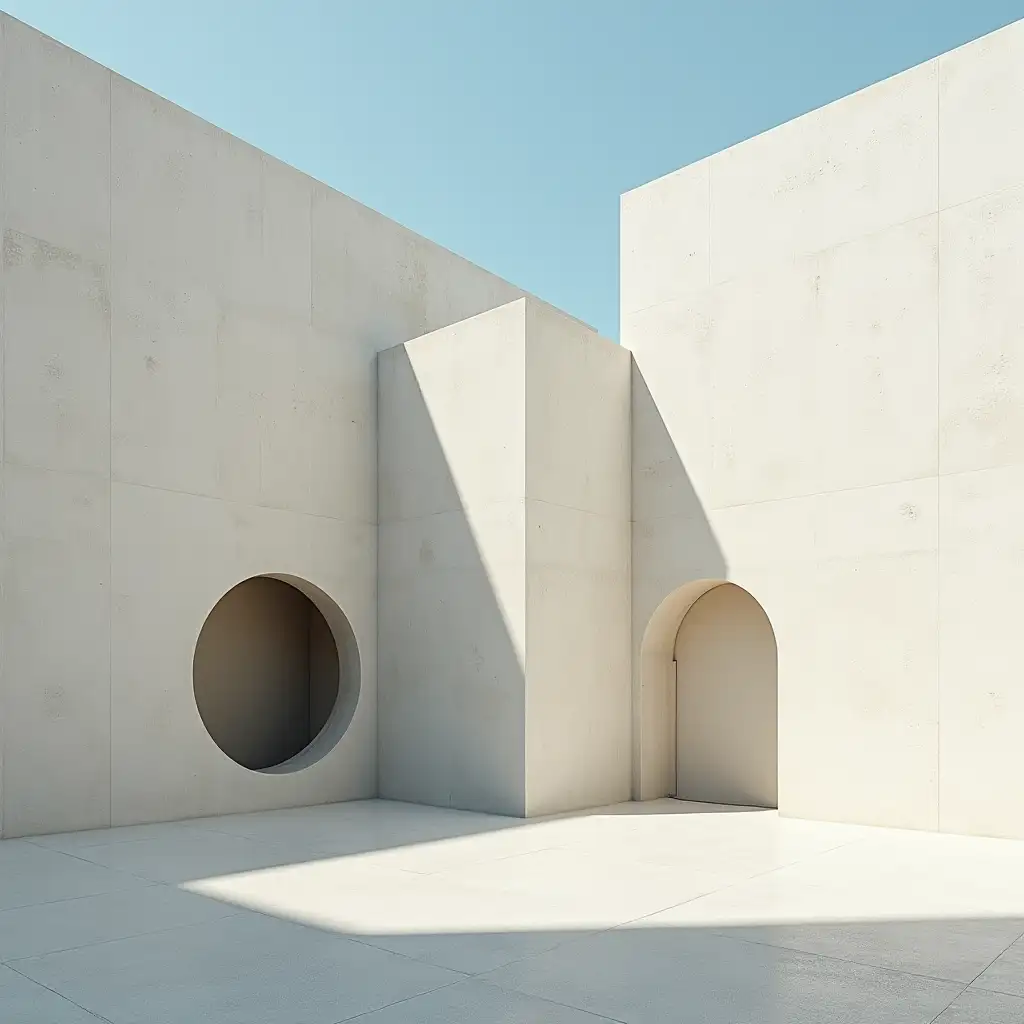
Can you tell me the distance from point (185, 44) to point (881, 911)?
9.14 metres

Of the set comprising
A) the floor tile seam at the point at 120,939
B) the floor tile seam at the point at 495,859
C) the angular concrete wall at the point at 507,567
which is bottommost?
the floor tile seam at the point at 495,859

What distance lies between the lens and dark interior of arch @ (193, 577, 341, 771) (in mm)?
10312

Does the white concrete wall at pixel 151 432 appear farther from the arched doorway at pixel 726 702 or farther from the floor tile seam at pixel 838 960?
the floor tile seam at pixel 838 960

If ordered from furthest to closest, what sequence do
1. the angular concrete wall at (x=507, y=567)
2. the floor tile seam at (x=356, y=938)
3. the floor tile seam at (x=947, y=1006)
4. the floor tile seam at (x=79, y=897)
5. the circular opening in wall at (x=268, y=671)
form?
1. the circular opening in wall at (x=268, y=671)
2. the angular concrete wall at (x=507, y=567)
3. the floor tile seam at (x=79, y=897)
4. the floor tile seam at (x=356, y=938)
5. the floor tile seam at (x=947, y=1006)

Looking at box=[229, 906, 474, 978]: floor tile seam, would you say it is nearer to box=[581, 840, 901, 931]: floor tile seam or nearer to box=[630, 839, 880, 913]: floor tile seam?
box=[581, 840, 901, 931]: floor tile seam

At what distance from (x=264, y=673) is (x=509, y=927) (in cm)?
662

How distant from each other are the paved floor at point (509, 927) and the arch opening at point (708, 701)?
75.9 inches

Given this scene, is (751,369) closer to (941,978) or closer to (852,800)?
(852,800)

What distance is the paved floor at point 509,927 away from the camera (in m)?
3.64

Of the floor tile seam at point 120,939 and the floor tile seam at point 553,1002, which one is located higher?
the floor tile seam at point 553,1002

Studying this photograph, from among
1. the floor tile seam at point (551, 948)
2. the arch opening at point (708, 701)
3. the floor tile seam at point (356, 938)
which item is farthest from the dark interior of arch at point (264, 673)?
the floor tile seam at point (551, 948)

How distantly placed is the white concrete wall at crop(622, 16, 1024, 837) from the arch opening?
11cm

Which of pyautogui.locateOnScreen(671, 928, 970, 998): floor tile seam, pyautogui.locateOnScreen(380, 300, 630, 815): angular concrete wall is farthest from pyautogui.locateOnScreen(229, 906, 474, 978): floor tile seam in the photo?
pyautogui.locateOnScreen(380, 300, 630, 815): angular concrete wall

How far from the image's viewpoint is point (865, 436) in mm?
8055
